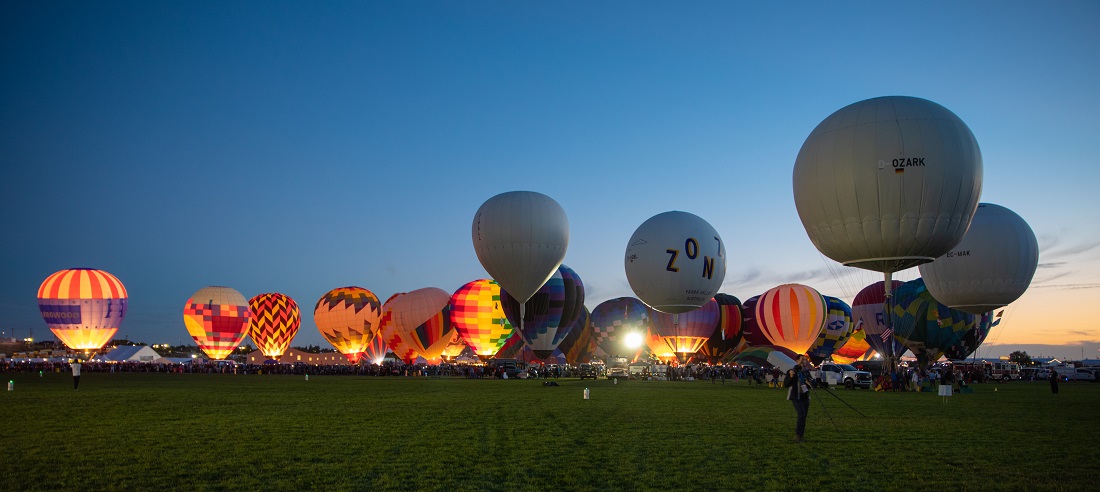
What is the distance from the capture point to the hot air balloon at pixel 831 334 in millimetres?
58375

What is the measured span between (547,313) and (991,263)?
26494mm

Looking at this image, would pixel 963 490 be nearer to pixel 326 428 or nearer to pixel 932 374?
pixel 326 428

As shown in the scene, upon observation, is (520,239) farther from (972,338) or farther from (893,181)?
Result: (972,338)

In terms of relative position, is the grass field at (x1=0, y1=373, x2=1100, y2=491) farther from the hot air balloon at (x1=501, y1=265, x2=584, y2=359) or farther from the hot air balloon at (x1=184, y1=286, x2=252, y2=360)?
the hot air balloon at (x1=184, y1=286, x2=252, y2=360)

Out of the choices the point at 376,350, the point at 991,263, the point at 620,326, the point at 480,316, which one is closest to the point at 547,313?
the point at 480,316

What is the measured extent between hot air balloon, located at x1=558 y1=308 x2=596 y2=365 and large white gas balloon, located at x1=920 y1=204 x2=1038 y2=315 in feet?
122

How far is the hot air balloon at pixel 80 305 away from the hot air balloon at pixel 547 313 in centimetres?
3354

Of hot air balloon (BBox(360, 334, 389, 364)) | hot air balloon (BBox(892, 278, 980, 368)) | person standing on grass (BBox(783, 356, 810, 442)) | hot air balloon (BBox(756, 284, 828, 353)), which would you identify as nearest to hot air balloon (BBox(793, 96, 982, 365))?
person standing on grass (BBox(783, 356, 810, 442))

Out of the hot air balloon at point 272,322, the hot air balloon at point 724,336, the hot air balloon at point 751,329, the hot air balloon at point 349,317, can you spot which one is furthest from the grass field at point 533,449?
the hot air balloon at point 272,322

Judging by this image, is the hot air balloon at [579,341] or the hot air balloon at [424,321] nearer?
the hot air balloon at [424,321]

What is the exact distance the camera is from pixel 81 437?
484 inches

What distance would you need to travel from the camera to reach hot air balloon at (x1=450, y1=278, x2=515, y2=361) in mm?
61500

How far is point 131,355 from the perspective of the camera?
266 feet

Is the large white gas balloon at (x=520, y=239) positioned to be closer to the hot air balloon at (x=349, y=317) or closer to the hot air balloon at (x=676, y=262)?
the hot air balloon at (x=676, y=262)
